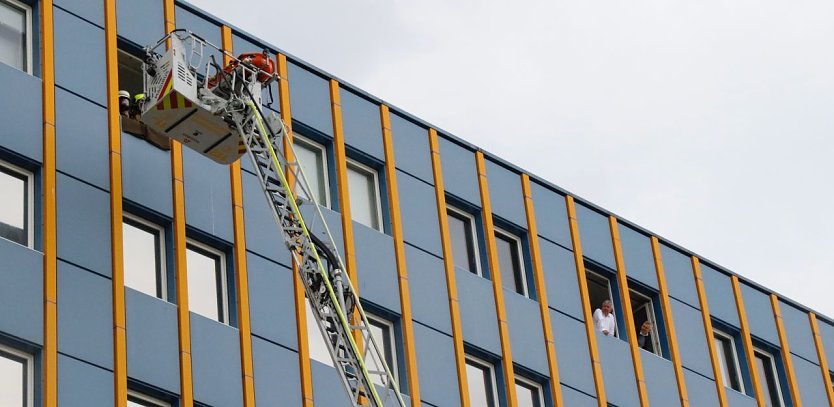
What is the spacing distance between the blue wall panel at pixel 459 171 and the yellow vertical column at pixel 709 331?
7.13 meters

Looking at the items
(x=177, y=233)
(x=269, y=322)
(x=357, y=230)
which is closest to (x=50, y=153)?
(x=177, y=233)

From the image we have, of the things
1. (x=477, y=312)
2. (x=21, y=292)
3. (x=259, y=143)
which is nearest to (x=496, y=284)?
(x=477, y=312)

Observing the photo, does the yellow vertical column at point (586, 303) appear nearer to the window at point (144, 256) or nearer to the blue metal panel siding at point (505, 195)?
the blue metal panel siding at point (505, 195)

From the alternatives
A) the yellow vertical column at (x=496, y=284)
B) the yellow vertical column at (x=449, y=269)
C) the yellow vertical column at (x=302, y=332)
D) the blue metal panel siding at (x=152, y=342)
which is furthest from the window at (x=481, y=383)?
the blue metal panel siding at (x=152, y=342)

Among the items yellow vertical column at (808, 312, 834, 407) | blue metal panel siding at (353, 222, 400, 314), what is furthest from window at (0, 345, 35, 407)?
yellow vertical column at (808, 312, 834, 407)

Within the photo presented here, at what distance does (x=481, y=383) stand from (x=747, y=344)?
9611 millimetres

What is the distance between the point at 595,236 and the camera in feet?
137

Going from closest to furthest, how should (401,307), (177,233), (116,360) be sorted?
1. (116,360)
2. (177,233)
3. (401,307)

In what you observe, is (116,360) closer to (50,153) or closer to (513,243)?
(50,153)

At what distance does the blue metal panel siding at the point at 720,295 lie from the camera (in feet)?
143

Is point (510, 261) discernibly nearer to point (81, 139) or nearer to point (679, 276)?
point (679, 276)

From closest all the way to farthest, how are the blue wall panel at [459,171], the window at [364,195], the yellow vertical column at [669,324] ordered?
the window at [364,195] < the blue wall panel at [459,171] < the yellow vertical column at [669,324]

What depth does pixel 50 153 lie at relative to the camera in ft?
100

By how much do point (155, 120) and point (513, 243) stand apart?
37.9 feet
